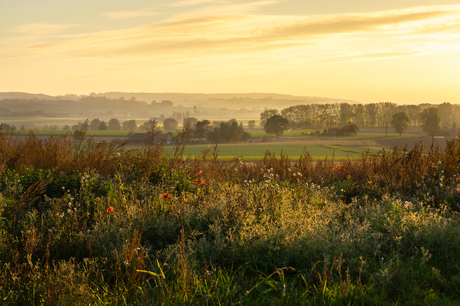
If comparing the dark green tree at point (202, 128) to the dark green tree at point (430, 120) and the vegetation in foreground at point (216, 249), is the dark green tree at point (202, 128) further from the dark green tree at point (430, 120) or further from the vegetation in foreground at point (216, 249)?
the vegetation in foreground at point (216, 249)

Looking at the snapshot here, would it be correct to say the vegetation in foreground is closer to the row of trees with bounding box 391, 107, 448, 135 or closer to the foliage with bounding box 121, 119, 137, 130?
the row of trees with bounding box 391, 107, 448, 135

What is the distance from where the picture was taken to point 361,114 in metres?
87.6

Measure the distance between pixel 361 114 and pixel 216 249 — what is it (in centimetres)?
9066

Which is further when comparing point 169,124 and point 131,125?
point 131,125

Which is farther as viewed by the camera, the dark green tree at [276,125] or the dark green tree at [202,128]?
the dark green tree at [276,125]

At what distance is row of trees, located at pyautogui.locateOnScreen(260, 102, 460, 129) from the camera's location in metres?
86.0

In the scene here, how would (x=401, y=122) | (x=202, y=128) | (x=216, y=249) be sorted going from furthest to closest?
(x=401, y=122)
(x=202, y=128)
(x=216, y=249)

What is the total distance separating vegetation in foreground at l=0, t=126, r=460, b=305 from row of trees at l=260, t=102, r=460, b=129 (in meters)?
83.3

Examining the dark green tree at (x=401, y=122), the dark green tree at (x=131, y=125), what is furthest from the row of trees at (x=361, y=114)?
the dark green tree at (x=131, y=125)

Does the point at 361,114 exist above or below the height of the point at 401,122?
above

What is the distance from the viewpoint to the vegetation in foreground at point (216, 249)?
313cm

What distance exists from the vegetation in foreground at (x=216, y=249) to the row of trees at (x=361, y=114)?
83.3m

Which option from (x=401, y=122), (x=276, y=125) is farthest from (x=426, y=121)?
(x=276, y=125)

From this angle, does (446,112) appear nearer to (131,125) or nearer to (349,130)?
(349,130)
